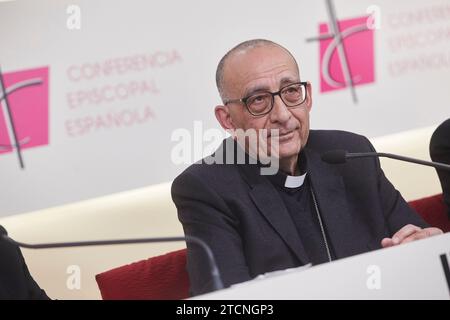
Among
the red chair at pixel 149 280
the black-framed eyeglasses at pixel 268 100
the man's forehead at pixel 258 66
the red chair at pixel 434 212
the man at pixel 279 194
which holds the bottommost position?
the red chair at pixel 149 280

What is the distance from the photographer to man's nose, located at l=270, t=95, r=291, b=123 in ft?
7.35

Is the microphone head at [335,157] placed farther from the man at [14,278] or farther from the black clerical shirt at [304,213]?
the man at [14,278]

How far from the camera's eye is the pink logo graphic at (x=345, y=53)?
11.3 feet

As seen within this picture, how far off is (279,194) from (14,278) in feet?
2.65

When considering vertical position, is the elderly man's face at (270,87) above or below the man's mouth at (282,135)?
above

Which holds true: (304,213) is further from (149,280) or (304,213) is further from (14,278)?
(14,278)

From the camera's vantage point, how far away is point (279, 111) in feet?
7.36

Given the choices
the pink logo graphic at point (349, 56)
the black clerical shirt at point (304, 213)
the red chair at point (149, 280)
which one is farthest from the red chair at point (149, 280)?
the pink logo graphic at point (349, 56)

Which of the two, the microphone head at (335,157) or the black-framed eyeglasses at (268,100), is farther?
the black-framed eyeglasses at (268,100)

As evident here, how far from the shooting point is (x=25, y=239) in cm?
293

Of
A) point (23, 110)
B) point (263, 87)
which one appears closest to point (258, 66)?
point (263, 87)

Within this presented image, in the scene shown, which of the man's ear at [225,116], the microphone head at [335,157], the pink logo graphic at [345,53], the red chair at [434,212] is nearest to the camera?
the microphone head at [335,157]
